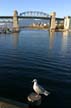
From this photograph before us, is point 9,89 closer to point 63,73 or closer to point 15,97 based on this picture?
point 15,97

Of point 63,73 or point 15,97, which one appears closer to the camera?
point 15,97

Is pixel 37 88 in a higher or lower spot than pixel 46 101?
higher

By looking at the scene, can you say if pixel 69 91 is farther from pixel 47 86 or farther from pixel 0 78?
pixel 0 78

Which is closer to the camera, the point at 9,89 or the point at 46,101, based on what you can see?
the point at 46,101

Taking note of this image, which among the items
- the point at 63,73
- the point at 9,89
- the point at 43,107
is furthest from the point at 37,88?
the point at 63,73

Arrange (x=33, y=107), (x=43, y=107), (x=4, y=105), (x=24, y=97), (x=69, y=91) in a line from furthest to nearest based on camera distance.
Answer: (x=69, y=91) < (x=24, y=97) < (x=43, y=107) < (x=33, y=107) < (x=4, y=105)

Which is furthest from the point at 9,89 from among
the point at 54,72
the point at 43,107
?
the point at 54,72

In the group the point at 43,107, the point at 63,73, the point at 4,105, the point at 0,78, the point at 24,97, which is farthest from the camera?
the point at 63,73

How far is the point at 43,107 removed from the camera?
1465 centimetres

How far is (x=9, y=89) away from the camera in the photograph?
18.0 meters

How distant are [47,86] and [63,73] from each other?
4.89 metres

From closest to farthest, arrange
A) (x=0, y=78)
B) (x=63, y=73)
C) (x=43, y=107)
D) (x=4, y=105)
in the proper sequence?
(x=4, y=105), (x=43, y=107), (x=0, y=78), (x=63, y=73)

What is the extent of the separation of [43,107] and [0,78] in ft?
24.0

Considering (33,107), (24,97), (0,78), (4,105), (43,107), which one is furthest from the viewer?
(0,78)
